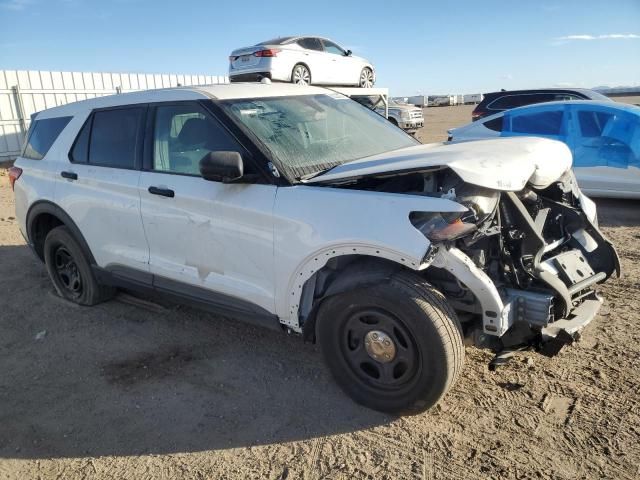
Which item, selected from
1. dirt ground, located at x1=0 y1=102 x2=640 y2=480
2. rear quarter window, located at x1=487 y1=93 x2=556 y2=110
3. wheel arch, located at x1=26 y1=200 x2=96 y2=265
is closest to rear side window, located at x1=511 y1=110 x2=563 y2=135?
rear quarter window, located at x1=487 y1=93 x2=556 y2=110

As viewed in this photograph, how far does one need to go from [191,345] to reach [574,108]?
21.5 ft

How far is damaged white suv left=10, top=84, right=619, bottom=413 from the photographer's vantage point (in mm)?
2766

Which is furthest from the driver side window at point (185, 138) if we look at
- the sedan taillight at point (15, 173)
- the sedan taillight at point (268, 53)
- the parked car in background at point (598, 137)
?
the sedan taillight at point (268, 53)

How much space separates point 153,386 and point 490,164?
8.43 feet

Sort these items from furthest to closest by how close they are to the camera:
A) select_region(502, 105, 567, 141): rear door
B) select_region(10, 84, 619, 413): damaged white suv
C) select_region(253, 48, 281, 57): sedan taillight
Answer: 1. select_region(253, 48, 281, 57): sedan taillight
2. select_region(502, 105, 567, 141): rear door
3. select_region(10, 84, 619, 413): damaged white suv

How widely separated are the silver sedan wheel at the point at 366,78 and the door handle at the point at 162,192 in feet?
26.4

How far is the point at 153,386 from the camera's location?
3482 millimetres

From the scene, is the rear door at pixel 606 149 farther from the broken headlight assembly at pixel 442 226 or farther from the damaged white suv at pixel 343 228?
the broken headlight assembly at pixel 442 226

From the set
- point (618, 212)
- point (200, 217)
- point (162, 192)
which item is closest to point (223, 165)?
point (200, 217)

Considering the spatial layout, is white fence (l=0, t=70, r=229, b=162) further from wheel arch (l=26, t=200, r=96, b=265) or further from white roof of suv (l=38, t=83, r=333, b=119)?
white roof of suv (l=38, t=83, r=333, b=119)

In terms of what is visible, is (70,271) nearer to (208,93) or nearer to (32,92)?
(208,93)

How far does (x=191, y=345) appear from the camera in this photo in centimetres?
404

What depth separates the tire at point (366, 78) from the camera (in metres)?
10.9

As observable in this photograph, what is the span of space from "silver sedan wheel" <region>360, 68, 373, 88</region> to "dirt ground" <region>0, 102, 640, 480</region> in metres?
7.87
